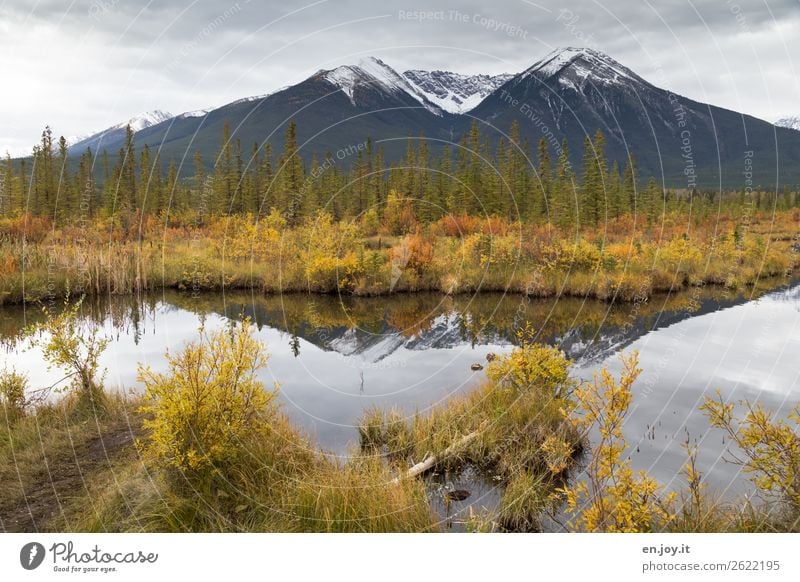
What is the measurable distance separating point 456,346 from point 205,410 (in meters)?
9.06

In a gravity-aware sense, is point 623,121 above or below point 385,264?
above

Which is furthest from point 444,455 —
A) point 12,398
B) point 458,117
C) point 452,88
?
point 458,117

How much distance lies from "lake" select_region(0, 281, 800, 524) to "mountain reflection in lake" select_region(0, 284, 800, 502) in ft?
0.13

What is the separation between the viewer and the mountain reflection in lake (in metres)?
8.43

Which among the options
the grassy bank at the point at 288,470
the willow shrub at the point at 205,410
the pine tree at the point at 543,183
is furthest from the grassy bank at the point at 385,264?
the willow shrub at the point at 205,410

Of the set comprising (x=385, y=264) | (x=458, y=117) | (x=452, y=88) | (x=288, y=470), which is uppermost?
(x=458, y=117)

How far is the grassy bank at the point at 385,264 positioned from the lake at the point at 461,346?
899mm

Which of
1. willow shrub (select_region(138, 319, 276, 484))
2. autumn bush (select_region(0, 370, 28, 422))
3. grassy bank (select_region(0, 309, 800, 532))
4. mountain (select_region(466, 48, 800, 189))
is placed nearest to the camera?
grassy bank (select_region(0, 309, 800, 532))

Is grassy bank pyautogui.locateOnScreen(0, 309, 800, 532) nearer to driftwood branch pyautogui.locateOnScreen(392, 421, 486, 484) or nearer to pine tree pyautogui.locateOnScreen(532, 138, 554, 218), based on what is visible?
driftwood branch pyautogui.locateOnScreen(392, 421, 486, 484)

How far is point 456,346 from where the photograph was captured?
13508 millimetres

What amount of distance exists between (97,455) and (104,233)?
23100mm

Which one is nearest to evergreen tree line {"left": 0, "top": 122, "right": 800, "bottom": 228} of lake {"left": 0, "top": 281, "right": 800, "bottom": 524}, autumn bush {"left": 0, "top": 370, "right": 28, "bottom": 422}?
lake {"left": 0, "top": 281, "right": 800, "bottom": 524}

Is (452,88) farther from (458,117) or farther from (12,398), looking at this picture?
(12,398)
